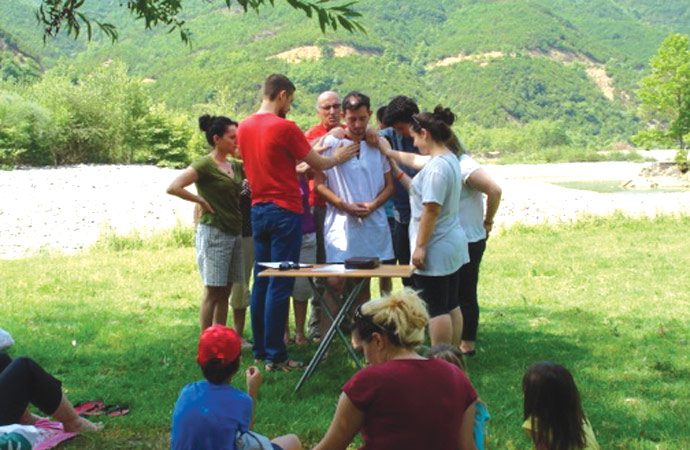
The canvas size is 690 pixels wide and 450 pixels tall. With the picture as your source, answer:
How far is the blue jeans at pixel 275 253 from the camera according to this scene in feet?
20.7

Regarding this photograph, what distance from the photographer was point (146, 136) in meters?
47.5

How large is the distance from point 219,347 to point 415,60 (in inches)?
6369

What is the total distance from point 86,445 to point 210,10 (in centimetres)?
18880

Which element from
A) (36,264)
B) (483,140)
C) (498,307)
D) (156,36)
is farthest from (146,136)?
(156,36)

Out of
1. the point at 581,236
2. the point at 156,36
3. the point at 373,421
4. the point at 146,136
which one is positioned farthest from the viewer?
the point at 156,36

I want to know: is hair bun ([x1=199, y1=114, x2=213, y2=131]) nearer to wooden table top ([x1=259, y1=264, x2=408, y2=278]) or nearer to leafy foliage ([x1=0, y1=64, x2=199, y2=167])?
wooden table top ([x1=259, y1=264, x2=408, y2=278])

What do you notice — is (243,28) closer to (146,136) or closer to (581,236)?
(146,136)

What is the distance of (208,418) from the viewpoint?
3709mm

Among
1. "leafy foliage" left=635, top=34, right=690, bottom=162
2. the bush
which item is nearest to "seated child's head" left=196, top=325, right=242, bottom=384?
the bush

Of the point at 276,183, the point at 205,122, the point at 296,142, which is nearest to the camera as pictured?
the point at 296,142

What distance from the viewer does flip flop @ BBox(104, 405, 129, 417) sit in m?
5.55

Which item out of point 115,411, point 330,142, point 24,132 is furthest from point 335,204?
point 24,132

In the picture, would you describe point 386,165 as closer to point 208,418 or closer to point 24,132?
point 208,418

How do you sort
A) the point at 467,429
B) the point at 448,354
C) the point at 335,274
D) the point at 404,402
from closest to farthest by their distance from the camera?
the point at 404,402
the point at 467,429
the point at 448,354
the point at 335,274
